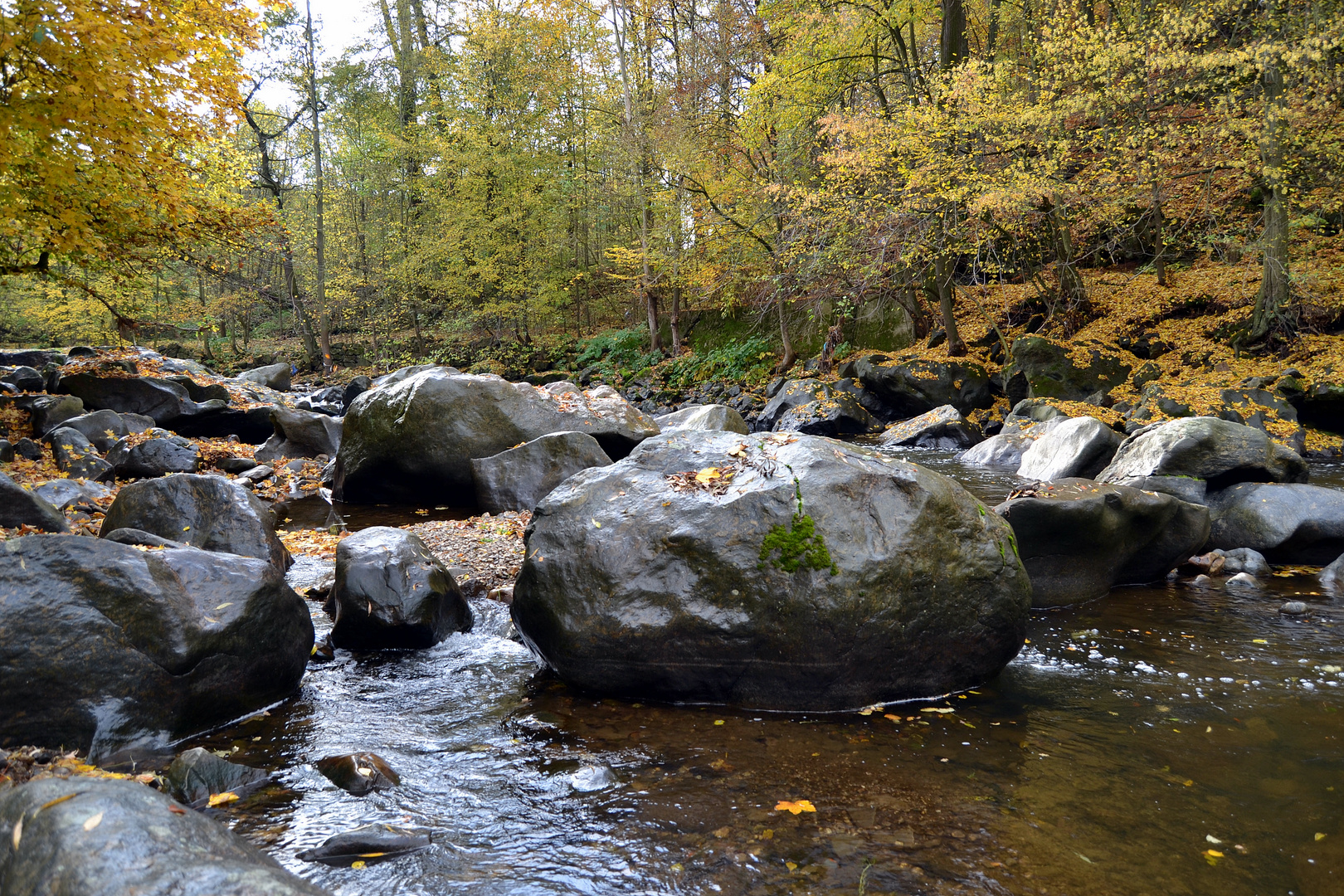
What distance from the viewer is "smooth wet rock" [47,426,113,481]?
8.86 metres

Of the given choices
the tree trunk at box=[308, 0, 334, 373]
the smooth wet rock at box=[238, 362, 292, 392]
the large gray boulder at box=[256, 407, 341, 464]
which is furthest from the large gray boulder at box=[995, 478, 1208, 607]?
the tree trunk at box=[308, 0, 334, 373]

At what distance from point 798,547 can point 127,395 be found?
13667 millimetres

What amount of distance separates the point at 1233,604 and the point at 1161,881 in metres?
3.97

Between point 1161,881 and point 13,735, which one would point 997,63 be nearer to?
point 1161,881

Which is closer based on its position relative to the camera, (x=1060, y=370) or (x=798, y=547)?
(x=798, y=547)

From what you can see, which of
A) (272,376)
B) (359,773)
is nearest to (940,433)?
(359,773)

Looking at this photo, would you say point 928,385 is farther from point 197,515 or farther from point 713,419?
point 197,515

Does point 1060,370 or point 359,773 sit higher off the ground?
point 1060,370

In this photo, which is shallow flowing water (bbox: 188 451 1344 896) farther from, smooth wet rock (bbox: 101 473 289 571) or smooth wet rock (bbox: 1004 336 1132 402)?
smooth wet rock (bbox: 1004 336 1132 402)

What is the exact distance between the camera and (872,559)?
13.7ft

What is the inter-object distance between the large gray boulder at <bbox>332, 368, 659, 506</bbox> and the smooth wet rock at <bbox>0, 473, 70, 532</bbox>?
414 centimetres

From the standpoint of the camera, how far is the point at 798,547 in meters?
4.22

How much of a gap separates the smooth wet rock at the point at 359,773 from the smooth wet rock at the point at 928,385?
47.0 ft

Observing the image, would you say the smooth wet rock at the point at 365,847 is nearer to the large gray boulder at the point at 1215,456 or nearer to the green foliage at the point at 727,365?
the large gray boulder at the point at 1215,456
